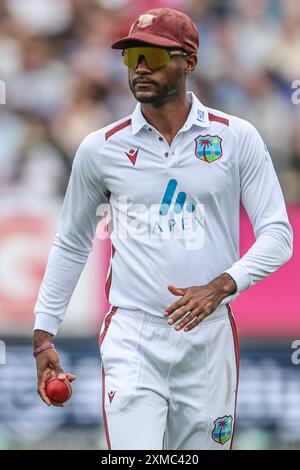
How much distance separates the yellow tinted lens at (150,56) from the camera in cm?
452

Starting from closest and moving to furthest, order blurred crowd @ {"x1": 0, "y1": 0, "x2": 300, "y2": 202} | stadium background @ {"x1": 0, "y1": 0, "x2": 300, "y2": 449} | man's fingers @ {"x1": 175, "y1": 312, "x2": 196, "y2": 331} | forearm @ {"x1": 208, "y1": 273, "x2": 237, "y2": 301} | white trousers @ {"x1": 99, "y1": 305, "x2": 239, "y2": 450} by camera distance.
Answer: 1. man's fingers @ {"x1": 175, "y1": 312, "x2": 196, "y2": 331}
2. forearm @ {"x1": 208, "y1": 273, "x2": 237, "y2": 301}
3. white trousers @ {"x1": 99, "y1": 305, "x2": 239, "y2": 450}
4. stadium background @ {"x1": 0, "y1": 0, "x2": 300, "y2": 449}
5. blurred crowd @ {"x1": 0, "y1": 0, "x2": 300, "y2": 202}

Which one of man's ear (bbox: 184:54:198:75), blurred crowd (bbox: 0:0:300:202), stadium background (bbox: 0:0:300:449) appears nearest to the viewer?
man's ear (bbox: 184:54:198:75)

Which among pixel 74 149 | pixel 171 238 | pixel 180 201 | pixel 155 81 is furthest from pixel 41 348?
pixel 74 149

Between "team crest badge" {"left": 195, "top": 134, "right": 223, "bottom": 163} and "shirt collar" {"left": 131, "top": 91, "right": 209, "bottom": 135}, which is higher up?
"shirt collar" {"left": 131, "top": 91, "right": 209, "bottom": 135}

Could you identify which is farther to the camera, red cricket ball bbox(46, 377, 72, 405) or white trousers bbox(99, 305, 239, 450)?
red cricket ball bbox(46, 377, 72, 405)

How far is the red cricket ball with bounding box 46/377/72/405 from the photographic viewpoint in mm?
4562

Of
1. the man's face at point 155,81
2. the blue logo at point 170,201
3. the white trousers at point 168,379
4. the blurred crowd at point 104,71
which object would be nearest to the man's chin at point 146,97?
the man's face at point 155,81

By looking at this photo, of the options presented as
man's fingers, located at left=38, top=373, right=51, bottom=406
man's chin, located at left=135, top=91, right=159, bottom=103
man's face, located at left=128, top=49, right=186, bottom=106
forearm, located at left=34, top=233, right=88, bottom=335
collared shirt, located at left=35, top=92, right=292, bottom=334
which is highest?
man's face, located at left=128, top=49, right=186, bottom=106

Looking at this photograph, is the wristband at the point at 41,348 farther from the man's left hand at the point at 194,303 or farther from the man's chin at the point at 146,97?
the man's chin at the point at 146,97

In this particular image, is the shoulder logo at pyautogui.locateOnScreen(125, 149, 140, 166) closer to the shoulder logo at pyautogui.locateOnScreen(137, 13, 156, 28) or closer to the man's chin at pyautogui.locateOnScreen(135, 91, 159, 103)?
the man's chin at pyautogui.locateOnScreen(135, 91, 159, 103)

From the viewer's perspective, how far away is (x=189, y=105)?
4734mm

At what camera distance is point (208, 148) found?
462cm

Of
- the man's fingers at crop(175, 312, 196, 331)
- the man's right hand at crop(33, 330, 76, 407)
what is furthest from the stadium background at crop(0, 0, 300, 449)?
the man's fingers at crop(175, 312, 196, 331)

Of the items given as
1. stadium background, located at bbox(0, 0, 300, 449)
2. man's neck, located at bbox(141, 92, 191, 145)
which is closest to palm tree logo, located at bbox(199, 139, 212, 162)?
man's neck, located at bbox(141, 92, 191, 145)
